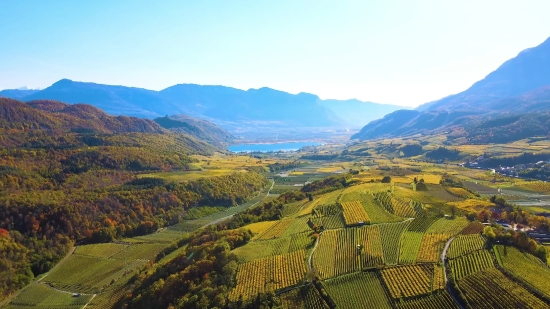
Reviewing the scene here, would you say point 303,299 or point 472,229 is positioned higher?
point 472,229

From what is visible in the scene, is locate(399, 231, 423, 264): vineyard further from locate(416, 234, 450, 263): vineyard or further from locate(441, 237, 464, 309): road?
locate(441, 237, 464, 309): road

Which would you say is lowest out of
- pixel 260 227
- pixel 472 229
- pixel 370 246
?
pixel 260 227

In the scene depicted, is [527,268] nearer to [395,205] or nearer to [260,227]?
[395,205]

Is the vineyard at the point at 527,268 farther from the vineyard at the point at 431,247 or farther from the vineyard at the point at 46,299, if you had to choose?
the vineyard at the point at 46,299

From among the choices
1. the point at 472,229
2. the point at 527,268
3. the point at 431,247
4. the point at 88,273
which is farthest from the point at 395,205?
the point at 88,273

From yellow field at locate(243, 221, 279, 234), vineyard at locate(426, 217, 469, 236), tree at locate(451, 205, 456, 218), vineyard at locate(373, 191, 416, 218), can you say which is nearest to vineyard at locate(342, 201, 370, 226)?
vineyard at locate(373, 191, 416, 218)

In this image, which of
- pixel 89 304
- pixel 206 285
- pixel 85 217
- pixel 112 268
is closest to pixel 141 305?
pixel 206 285

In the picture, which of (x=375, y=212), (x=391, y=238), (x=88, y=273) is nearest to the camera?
(x=391, y=238)
